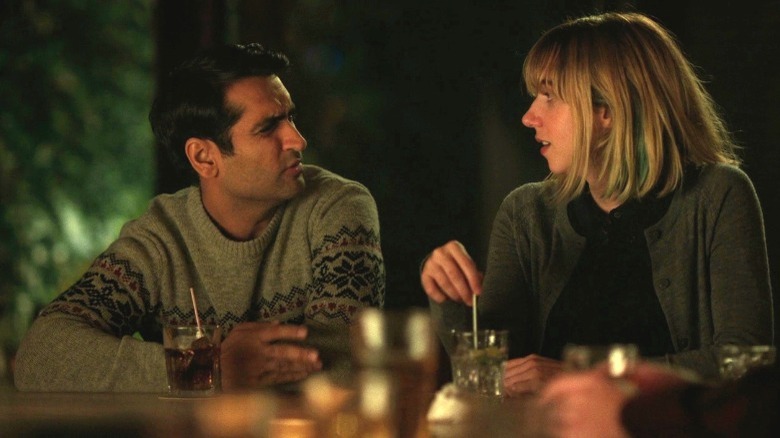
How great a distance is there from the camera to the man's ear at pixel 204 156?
9.35 feet

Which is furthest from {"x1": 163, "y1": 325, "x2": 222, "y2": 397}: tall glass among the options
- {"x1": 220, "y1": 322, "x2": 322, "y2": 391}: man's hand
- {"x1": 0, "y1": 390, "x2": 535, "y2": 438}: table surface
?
{"x1": 220, "y1": 322, "x2": 322, "y2": 391}: man's hand

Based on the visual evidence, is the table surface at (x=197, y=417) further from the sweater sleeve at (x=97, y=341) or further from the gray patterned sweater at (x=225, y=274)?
the gray patterned sweater at (x=225, y=274)

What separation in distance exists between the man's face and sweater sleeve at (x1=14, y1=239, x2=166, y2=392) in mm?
341

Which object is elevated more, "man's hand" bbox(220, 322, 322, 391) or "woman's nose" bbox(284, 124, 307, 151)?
"woman's nose" bbox(284, 124, 307, 151)

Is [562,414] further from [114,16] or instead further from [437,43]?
[114,16]

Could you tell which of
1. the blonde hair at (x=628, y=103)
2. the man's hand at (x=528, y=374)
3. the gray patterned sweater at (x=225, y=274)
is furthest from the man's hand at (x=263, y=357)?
the blonde hair at (x=628, y=103)

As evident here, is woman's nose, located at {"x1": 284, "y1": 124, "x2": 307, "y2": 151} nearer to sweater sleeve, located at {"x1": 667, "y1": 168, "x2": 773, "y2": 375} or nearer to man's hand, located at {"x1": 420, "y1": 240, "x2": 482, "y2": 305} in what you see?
man's hand, located at {"x1": 420, "y1": 240, "x2": 482, "y2": 305}

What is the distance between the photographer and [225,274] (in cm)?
270

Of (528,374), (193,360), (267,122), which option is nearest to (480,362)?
(528,374)

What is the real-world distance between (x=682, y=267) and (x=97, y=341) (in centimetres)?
127

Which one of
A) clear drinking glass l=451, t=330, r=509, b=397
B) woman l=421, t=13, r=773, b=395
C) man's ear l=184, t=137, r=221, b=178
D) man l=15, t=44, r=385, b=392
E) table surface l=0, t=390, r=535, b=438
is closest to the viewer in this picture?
table surface l=0, t=390, r=535, b=438

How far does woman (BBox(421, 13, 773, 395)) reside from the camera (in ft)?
7.55

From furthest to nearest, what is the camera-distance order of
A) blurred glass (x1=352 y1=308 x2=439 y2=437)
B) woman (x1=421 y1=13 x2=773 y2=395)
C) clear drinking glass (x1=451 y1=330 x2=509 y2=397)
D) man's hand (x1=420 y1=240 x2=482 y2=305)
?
woman (x1=421 y1=13 x2=773 y2=395) → man's hand (x1=420 y1=240 x2=482 y2=305) → clear drinking glass (x1=451 y1=330 x2=509 y2=397) → blurred glass (x1=352 y1=308 x2=439 y2=437)

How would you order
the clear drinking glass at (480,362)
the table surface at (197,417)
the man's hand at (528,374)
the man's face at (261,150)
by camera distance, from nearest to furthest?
the table surface at (197,417)
the clear drinking glass at (480,362)
the man's hand at (528,374)
the man's face at (261,150)
